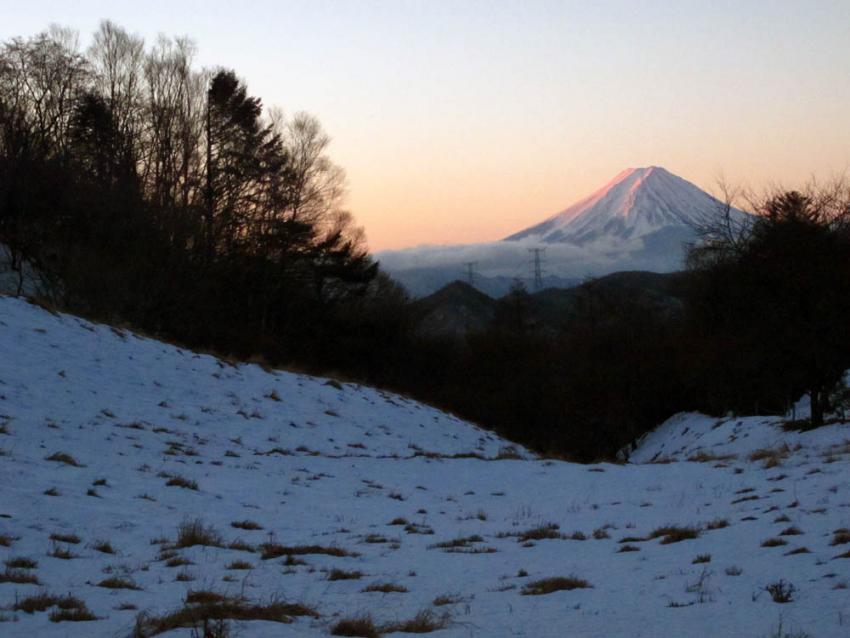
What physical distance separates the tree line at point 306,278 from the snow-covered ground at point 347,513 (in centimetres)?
426

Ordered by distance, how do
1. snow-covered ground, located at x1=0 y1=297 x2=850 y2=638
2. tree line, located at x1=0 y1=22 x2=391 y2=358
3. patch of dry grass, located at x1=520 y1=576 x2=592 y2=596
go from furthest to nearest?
tree line, located at x1=0 y1=22 x2=391 y2=358
patch of dry grass, located at x1=520 y1=576 x2=592 y2=596
snow-covered ground, located at x1=0 y1=297 x2=850 y2=638

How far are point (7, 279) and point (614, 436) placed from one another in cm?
2824

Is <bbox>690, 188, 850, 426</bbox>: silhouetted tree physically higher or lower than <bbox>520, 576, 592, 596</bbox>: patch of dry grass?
higher

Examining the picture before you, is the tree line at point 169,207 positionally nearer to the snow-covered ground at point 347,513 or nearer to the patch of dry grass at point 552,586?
the snow-covered ground at point 347,513

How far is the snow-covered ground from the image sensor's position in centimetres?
602

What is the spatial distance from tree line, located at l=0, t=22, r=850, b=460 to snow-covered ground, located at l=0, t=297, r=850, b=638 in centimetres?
426

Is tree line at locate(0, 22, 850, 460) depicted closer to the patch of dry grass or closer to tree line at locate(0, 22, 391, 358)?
tree line at locate(0, 22, 391, 358)

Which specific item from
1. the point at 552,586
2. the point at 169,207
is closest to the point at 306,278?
the point at 169,207

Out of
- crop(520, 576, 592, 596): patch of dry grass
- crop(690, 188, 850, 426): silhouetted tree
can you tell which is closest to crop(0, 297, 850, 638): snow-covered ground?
crop(520, 576, 592, 596): patch of dry grass

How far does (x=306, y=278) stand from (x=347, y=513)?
3982 centimetres

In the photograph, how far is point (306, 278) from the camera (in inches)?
2000

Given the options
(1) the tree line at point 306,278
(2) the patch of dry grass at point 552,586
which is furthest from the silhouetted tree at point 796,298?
(2) the patch of dry grass at point 552,586

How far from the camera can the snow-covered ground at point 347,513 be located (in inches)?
237

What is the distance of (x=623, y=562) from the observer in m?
8.02
